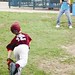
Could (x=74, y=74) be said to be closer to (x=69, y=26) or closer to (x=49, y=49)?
(x=49, y=49)

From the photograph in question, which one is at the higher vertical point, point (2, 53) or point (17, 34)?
point (17, 34)

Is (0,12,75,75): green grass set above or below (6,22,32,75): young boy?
below

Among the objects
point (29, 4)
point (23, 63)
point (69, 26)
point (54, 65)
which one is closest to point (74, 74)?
point (54, 65)

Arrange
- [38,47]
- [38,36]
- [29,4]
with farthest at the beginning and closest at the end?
[29,4] < [38,36] < [38,47]

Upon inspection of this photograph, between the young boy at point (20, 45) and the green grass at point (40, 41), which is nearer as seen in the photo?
the young boy at point (20, 45)

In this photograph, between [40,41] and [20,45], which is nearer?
[20,45]

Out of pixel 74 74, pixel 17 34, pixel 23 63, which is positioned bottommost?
pixel 74 74

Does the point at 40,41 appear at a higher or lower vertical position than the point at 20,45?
lower

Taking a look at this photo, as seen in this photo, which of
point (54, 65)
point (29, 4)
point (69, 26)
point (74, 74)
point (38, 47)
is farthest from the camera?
point (29, 4)

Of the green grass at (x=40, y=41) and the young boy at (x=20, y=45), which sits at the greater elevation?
the young boy at (x=20, y=45)

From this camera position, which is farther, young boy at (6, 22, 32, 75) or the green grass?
the green grass

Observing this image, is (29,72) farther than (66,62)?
No

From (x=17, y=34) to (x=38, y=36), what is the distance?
5.18m

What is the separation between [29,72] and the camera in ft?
23.2
